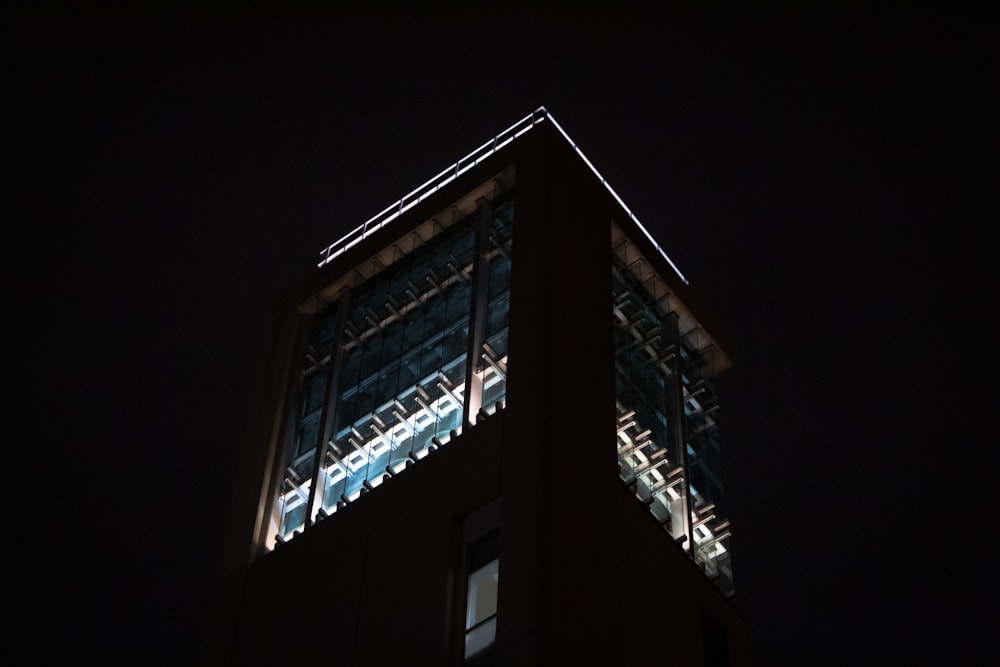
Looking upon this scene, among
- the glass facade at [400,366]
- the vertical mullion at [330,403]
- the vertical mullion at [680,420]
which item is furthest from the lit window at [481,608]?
the vertical mullion at [680,420]

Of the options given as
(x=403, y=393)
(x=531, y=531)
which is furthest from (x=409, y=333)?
(x=531, y=531)

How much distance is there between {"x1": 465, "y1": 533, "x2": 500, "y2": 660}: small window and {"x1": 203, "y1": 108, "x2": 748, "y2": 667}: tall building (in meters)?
0.05

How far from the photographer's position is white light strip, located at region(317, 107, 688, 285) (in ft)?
121

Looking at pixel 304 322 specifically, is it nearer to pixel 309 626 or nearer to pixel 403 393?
pixel 403 393

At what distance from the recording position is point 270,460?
35.3m

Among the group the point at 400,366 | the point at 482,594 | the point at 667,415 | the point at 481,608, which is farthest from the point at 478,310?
the point at 481,608

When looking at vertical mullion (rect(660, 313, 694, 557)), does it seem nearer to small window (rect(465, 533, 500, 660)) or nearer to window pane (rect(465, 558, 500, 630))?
small window (rect(465, 533, 500, 660))

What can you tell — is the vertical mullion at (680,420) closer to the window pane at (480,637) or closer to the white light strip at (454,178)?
the white light strip at (454,178)

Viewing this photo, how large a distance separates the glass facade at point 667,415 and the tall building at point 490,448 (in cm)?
7

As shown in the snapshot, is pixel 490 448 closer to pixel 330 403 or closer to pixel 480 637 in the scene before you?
pixel 480 637

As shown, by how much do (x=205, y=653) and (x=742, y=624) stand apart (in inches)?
442

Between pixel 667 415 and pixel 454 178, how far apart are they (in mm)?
7888

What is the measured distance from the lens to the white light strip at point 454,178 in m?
36.8

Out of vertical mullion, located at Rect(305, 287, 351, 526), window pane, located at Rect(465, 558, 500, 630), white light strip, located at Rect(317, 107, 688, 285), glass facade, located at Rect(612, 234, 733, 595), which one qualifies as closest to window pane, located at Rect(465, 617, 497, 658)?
window pane, located at Rect(465, 558, 500, 630)
